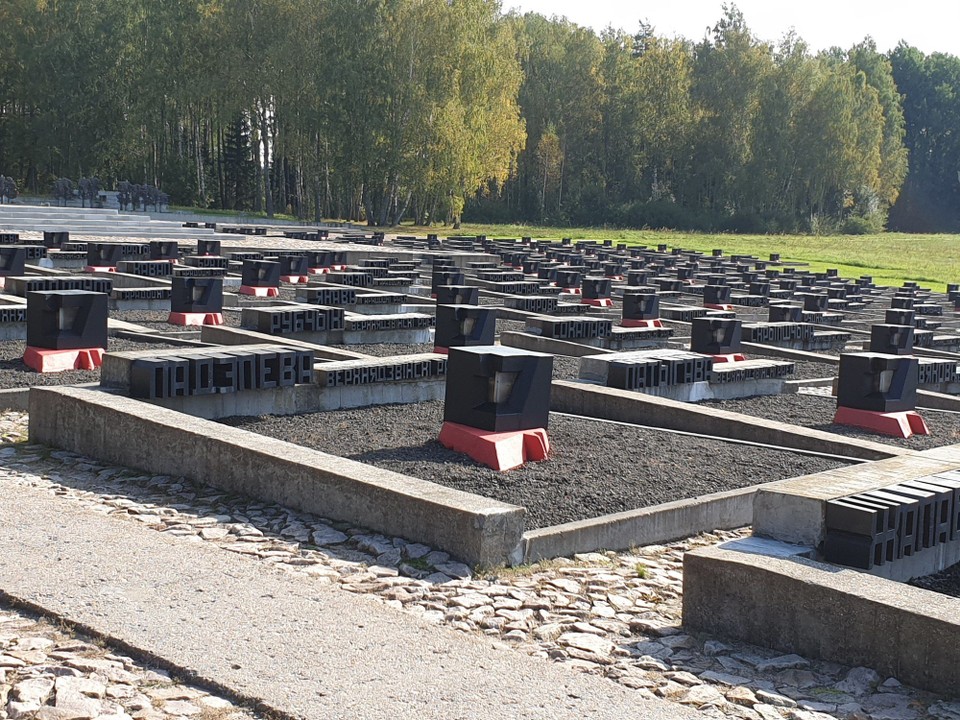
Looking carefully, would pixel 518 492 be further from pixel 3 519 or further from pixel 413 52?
pixel 413 52

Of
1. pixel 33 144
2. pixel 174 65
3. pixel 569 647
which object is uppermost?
pixel 174 65

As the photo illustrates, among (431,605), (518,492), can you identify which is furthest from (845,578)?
(518,492)

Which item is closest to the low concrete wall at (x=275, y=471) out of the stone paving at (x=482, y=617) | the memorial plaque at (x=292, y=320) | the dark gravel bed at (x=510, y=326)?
the stone paving at (x=482, y=617)

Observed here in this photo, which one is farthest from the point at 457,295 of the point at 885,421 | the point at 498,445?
the point at 498,445

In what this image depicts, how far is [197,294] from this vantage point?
17281 mm

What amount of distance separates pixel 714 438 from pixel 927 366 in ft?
19.3

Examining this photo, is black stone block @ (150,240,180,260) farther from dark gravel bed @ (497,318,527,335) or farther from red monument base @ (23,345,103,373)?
red monument base @ (23,345,103,373)

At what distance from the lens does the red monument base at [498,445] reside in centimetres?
892

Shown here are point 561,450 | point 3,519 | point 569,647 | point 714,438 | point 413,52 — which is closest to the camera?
point 569,647

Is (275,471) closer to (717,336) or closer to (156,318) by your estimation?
(717,336)

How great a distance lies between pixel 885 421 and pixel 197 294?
31.1 feet

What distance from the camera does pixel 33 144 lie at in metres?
62.7

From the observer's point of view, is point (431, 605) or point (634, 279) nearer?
point (431, 605)

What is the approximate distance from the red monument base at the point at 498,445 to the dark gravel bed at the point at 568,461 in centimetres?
9
